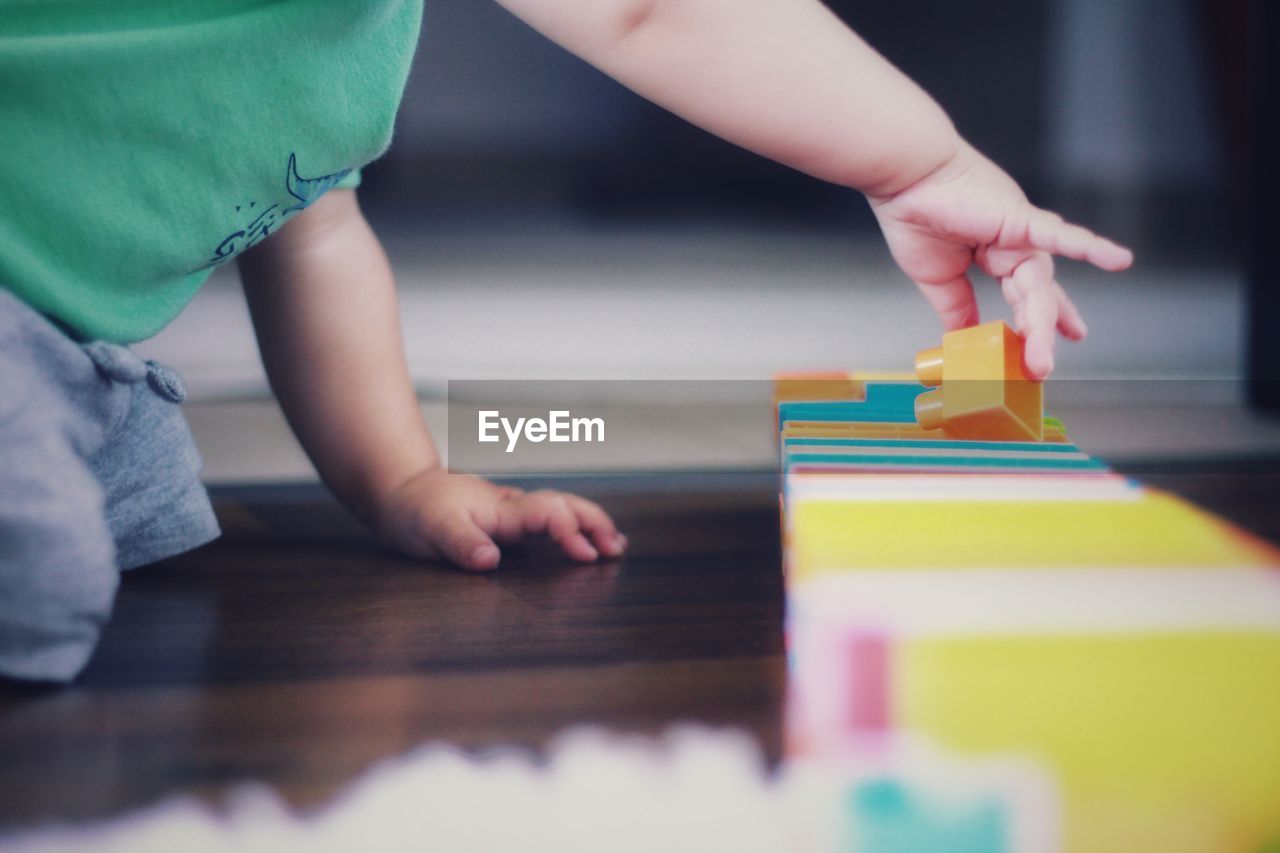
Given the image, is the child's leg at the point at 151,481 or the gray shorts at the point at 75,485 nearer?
the gray shorts at the point at 75,485

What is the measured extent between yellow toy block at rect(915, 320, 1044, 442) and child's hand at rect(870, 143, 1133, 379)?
0.01 metres

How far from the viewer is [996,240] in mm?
606

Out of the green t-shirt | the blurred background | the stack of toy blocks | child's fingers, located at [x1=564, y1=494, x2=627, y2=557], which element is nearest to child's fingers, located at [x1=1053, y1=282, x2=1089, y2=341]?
the stack of toy blocks

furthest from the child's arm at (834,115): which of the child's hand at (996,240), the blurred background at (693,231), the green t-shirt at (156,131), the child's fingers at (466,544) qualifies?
the blurred background at (693,231)

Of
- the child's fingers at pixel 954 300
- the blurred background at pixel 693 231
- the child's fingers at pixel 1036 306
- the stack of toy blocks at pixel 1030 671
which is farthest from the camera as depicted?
the blurred background at pixel 693 231

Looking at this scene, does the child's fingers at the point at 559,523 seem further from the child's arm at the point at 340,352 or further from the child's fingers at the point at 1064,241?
the child's fingers at the point at 1064,241

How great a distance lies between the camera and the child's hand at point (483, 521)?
0.63m

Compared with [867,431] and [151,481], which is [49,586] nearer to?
[151,481]

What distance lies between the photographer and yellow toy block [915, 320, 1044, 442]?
0.56m

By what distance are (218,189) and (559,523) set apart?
24cm

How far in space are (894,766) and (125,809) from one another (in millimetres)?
212

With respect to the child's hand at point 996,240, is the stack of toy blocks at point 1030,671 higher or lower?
lower

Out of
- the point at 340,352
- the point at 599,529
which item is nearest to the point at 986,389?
the point at 599,529

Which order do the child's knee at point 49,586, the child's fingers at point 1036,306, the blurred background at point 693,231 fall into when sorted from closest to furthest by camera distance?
the child's knee at point 49,586 < the child's fingers at point 1036,306 < the blurred background at point 693,231
